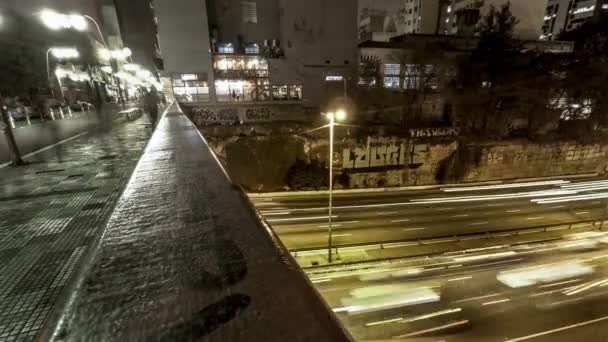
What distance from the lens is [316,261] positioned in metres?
11.6

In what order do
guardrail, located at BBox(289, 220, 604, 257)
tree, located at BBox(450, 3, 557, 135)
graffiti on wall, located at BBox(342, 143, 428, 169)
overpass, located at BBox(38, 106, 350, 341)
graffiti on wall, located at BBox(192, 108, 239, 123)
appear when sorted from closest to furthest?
overpass, located at BBox(38, 106, 350, 341) → guardrail, located at BBox(289, 220, 604, 257) → graffiti on wall, located at BBox(342, 143, 428, 169) → tree, located at BBox(450, 3, 557, 135) → graffiti on wall, located at BBox(192, 108, 239, 123)

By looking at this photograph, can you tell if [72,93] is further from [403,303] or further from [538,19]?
[538,19]

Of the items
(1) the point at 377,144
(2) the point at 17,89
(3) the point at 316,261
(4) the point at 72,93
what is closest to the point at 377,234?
(3) the point at 316,261

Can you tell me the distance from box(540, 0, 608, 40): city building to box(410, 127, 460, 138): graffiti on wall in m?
46.5

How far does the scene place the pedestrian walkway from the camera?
2049 mm

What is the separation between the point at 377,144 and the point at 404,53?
12417 mm

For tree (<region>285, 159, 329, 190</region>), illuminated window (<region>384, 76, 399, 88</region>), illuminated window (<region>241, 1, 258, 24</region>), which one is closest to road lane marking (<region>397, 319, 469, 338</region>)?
tree (<region>285, 159, 329, 190</region>)

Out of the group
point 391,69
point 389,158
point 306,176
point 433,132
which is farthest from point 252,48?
point 433,132

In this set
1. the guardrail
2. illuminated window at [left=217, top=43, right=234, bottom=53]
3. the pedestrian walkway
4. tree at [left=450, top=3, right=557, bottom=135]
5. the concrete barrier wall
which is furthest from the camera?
illuminated window at [left=217, top=43, right=234, bottom=53]

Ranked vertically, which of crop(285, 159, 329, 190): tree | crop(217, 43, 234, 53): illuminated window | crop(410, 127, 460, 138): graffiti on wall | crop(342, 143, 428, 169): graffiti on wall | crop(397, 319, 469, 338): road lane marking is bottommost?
crop(397, 319, 469, 338): road lane marking

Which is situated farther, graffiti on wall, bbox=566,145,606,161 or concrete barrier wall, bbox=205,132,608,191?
graffiti on wall, bbox=566,145,606,161

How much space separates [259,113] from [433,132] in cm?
1724

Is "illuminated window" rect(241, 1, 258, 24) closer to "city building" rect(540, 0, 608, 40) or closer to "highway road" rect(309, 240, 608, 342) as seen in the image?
"highway road" rect(309, 240, 608, 342)

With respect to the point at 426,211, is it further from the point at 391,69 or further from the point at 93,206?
the point at 391,69
